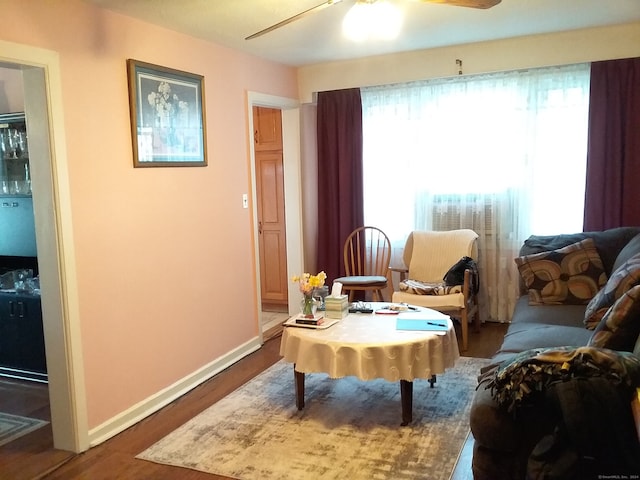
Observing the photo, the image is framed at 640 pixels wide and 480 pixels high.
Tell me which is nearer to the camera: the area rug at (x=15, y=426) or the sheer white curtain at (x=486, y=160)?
the area rug at (x=15, y=426)

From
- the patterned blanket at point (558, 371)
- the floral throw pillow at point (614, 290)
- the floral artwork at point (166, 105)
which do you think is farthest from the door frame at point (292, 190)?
the patterned blanket at point (558, 371)

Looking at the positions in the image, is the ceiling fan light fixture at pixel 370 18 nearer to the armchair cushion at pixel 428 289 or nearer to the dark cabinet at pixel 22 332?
the armchair cushion at pixel 428 289

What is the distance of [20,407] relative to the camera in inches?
139

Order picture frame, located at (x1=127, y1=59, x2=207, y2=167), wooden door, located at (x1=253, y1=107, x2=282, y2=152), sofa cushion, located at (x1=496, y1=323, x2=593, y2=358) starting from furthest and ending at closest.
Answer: wooden door, located at (x1=253, y1=107, x2=282, y2=152) < picture frame, located at (x1=127, y1=59, x2=207, y2=167) < sofa cushion, located at (x1=496, y1=323, x2=593, y2=358)

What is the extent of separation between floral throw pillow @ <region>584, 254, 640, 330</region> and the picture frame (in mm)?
2642

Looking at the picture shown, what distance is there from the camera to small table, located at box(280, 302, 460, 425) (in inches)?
117

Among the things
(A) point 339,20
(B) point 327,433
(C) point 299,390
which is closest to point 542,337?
(B) point 327,433

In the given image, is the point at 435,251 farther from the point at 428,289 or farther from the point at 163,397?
the point at 163,397

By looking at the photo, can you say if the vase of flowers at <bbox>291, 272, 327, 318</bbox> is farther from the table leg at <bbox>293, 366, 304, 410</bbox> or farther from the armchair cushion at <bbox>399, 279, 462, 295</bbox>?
the armchair cushion at <bbox>399, 279, 462, 295</bbox>

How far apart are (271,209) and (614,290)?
139 inches

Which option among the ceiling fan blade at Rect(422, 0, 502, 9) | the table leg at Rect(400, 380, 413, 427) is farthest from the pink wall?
the ceiling fan blade at Rect(422, 0, 502, 9)

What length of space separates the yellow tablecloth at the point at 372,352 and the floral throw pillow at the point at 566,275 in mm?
971

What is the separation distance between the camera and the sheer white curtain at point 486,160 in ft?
14.9

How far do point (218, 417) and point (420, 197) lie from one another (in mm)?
2703
